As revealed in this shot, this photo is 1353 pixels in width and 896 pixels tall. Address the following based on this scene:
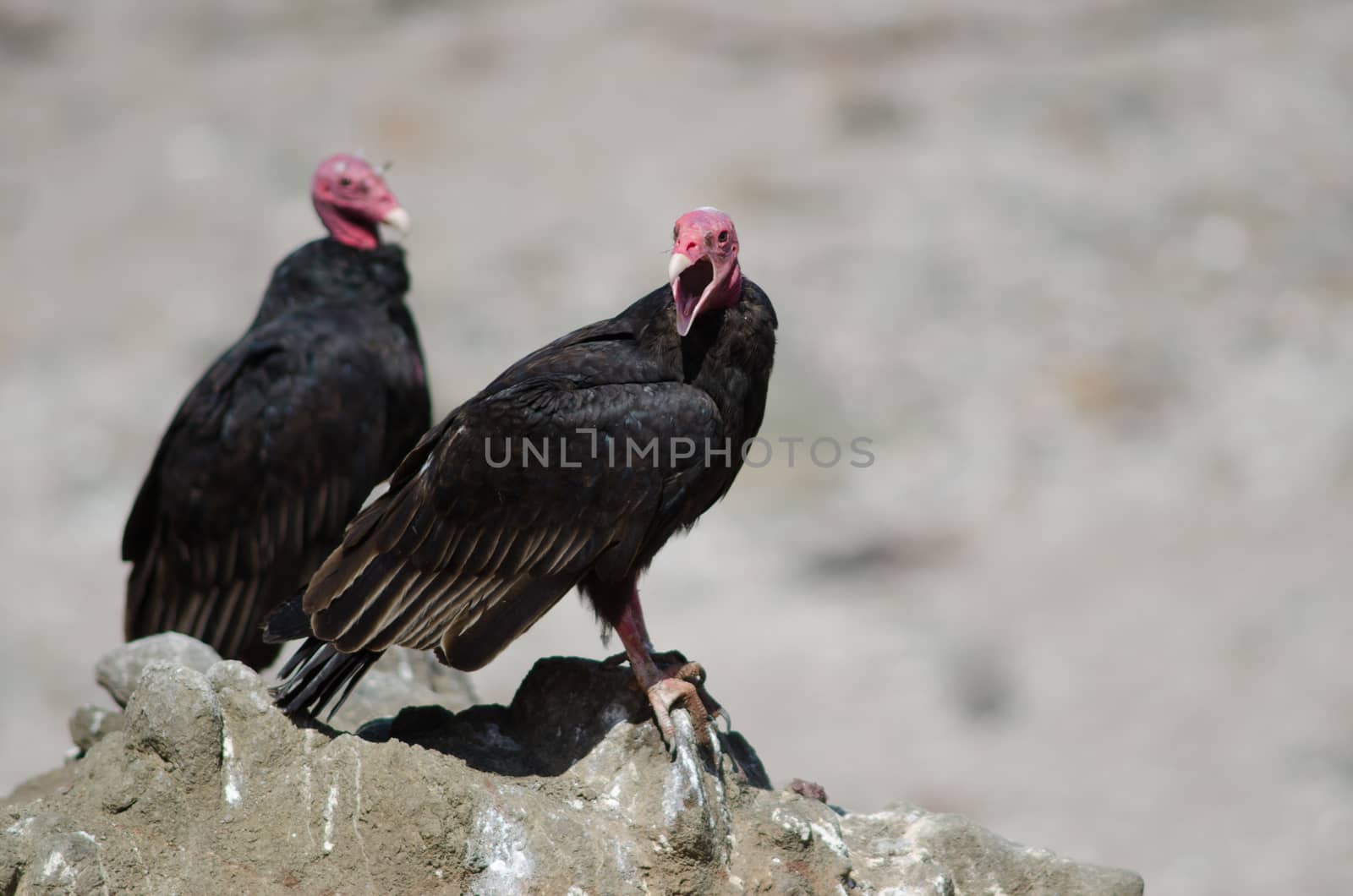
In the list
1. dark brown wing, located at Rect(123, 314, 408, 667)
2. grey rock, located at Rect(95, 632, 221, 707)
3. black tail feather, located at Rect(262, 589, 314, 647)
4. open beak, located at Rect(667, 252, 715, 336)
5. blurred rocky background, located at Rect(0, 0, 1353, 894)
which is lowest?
black tail feather, located at Rect(262, 589, 314, 647)

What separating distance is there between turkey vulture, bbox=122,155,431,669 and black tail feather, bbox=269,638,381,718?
1.86m

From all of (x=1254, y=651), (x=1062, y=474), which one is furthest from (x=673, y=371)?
(x=1062, y=474)

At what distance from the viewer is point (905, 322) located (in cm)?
1791

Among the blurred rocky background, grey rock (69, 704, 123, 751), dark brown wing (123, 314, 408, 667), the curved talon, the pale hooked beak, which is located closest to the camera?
the curved talon

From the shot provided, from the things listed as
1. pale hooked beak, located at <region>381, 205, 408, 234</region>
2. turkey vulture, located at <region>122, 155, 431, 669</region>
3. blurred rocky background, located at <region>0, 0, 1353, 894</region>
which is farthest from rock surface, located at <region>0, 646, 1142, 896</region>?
blurred rocky background, located at <region>0, 0, 1353, 894</region>

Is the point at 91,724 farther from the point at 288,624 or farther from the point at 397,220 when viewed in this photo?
the point at 397,220

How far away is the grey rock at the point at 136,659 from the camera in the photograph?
19.4 feet

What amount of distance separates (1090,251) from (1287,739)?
304 inches

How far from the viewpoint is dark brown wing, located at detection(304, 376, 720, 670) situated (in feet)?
15.8

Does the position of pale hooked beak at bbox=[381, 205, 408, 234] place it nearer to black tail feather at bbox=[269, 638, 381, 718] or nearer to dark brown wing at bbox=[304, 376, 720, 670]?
dark brown wing at bbox=[304, 376, 720, 670]

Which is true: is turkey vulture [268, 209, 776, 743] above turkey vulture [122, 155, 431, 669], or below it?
below

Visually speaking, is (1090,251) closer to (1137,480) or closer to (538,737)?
(1137,480)

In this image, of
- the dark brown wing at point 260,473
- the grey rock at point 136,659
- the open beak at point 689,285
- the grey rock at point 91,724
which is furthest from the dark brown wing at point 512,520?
the dark brown wing at point 260,473

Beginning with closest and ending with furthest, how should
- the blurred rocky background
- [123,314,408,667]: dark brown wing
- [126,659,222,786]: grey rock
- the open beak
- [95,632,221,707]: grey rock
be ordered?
1. [126,659,222,786]: grey rock
2. the open beak
3. [95,632,221,707]: grey rock
4. [123,314,408,667]: dark brown wing
5. the blurred rocky background
